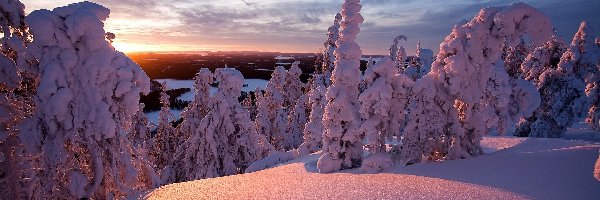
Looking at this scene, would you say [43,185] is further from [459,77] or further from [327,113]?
[459,77]

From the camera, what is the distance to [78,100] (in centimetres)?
932

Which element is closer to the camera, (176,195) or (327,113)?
(176,195)

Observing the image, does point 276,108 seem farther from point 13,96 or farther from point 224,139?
point 13,96

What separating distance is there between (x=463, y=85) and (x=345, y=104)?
3.92 metres

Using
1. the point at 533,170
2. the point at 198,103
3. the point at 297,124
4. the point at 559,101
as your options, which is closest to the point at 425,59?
the point at 559,101

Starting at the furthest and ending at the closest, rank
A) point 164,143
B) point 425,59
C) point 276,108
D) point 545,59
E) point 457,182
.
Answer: point 425,59
point 276,108
point 164,143
point 545,59
point 457,182

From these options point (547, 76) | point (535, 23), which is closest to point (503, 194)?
point (535, 23)

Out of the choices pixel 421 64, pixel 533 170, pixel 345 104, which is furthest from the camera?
pixel 421 64

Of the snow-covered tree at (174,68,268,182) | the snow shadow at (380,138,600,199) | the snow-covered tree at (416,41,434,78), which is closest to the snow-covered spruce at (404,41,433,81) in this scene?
the snow-covered tree at (416,41,434,78)

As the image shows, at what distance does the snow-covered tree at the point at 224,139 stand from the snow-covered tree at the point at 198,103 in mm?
2433

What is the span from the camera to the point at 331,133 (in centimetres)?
1378

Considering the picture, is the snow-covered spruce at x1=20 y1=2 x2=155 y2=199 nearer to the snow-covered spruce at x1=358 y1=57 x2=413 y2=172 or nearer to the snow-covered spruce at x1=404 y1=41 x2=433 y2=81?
the snow-covered spruce at x1=358 y1=57 x2=413 y2=172

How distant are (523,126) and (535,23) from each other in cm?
2020

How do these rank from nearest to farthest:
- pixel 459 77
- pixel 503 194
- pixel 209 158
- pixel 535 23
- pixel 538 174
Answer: pixel 503 194 < pixel 538 174 < pixel 535 23 < pixel 459 77 < pixel 209 158
